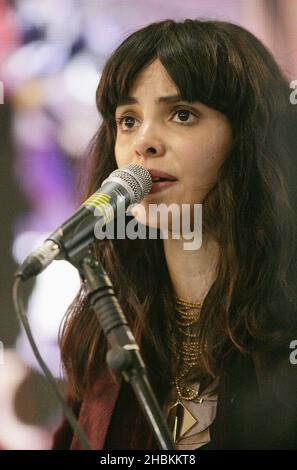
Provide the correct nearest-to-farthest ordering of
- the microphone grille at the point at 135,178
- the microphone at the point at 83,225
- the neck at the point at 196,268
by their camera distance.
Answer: the microphone at the point at 83,225 < the microphone grille at the point at 135,178 < the neck at the point at 196,268

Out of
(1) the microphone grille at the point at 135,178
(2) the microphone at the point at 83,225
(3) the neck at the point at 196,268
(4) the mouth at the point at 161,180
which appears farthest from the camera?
(3) the neck at the point at 196,268

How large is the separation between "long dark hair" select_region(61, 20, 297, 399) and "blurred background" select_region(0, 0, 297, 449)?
0.20 ft

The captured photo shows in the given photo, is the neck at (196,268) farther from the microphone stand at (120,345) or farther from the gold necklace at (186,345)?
the microphone stand at (120,345)

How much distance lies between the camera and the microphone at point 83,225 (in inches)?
37.3

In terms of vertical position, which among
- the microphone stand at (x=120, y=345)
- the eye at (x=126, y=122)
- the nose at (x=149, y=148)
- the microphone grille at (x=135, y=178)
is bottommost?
the microphone stand at (x=120, y=345)

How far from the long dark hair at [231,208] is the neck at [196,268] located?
22 mm

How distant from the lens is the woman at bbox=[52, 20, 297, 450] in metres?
1.32

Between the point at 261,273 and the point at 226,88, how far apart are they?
0.34 metres

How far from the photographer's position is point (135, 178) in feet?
3.68

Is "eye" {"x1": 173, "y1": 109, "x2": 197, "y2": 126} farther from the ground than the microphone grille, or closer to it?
farther from the ground

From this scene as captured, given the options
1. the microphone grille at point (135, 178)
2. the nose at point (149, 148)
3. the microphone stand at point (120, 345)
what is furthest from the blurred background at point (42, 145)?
the microphone stand at point (120, 345)

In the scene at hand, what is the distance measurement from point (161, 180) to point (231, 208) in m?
0.15

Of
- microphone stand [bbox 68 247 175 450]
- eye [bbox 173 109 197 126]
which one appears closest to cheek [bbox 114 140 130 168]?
eye [bbox 173 109 197 126]

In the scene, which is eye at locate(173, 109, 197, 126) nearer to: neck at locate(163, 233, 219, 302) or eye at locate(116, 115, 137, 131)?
eye at locate(116, 115, 137, 131)
